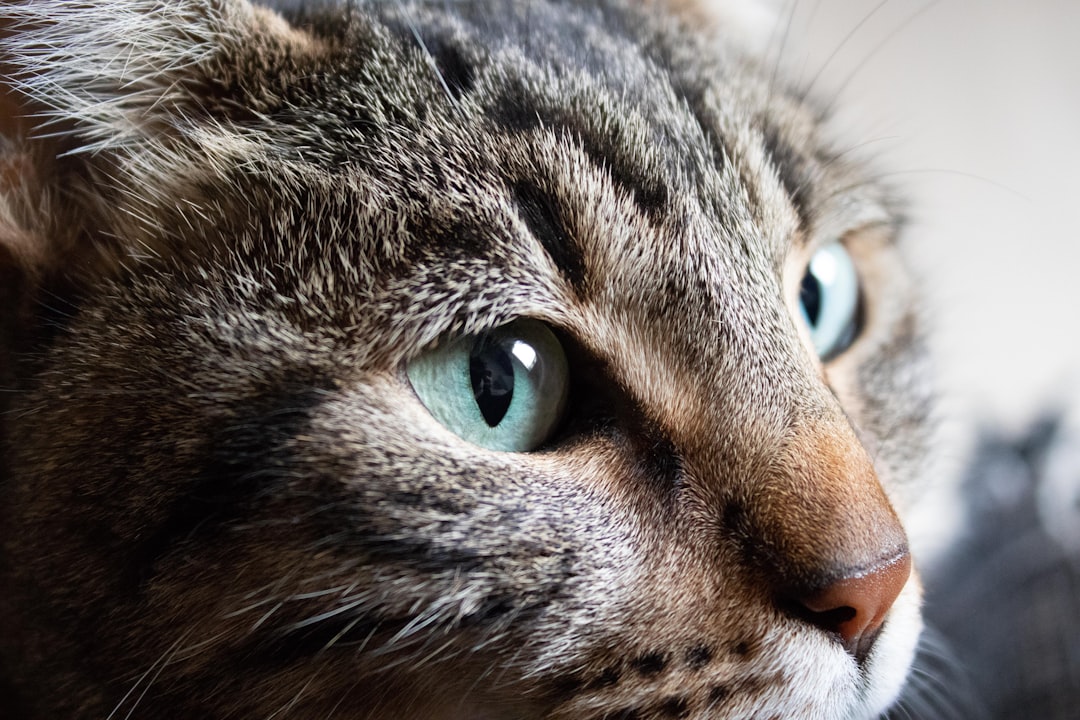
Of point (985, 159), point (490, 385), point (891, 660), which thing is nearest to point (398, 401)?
point (490, 385)

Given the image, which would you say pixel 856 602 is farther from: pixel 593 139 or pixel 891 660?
pixel 593 139

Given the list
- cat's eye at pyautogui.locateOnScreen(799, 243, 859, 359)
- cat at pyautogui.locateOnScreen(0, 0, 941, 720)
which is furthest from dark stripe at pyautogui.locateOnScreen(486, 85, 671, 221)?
cat's eye at pyautogui.locateOnScreen(799, 243, 859, 359)

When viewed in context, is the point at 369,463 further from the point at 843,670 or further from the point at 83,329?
the point at 843,670

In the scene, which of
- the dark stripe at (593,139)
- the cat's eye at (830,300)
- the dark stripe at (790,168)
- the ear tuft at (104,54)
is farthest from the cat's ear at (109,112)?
the cat's eye at (830,300)

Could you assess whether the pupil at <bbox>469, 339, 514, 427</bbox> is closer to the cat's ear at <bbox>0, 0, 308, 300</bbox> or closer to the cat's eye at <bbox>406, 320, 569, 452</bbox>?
the cat's eye at <bbox>406, 320, 569, 452</bbox>

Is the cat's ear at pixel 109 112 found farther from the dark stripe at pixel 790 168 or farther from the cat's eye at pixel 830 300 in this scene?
the cat's eye at pixel 830 300

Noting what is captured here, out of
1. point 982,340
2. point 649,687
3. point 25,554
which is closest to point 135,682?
point 25,554
